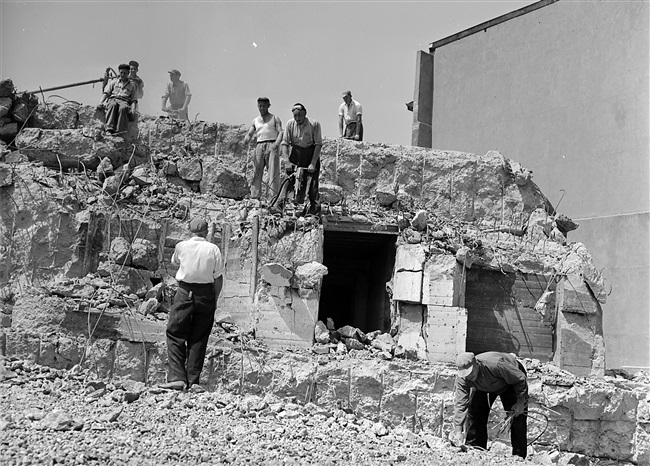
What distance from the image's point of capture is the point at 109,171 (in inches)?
500

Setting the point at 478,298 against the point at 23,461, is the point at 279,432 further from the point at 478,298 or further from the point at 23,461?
the point at 478,298

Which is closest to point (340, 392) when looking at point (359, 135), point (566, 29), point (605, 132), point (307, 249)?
point (307, 249)

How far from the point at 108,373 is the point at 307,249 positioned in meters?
3.19

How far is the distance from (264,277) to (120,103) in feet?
13.8

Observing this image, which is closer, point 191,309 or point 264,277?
point 191,309

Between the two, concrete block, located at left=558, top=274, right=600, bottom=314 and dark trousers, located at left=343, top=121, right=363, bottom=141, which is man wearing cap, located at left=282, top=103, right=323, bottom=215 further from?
concrete block, located at left=558, top=274, right=600, bottom=314

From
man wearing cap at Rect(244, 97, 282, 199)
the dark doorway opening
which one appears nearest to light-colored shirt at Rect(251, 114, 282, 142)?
man wearing cap at Rect(244, 97, 282, 199)

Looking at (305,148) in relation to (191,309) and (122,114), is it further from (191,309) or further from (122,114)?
(191,309)

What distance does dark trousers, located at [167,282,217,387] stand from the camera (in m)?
7.16

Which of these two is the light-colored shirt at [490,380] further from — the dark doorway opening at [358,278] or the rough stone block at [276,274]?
the dark doorway opening at [358,278]

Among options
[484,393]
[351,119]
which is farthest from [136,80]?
[484,393]

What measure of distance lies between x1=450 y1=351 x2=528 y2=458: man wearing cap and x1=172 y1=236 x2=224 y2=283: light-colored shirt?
2287 millimetres

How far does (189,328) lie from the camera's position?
7.25 m

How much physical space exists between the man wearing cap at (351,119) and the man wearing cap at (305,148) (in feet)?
11.3
